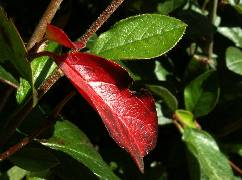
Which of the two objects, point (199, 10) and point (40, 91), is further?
point (199, 10)

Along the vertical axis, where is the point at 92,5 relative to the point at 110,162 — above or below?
above

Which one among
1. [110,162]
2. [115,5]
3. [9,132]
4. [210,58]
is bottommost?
[110,162]

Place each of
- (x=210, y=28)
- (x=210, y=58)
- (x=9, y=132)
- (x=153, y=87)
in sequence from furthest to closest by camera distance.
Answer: (x=210, y=58) → (x=210, y=28) → (x=153, y=87) → (x=9, y=132)

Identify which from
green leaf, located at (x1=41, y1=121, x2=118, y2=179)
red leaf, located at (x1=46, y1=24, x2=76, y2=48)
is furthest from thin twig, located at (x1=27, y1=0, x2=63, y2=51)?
green leaf, located at (x1=41, y1=121, x2=118, y2=179)

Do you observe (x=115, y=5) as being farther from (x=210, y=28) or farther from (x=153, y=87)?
(x=210, y=28)

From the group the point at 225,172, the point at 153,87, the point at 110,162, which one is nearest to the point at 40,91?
the point at 153,87

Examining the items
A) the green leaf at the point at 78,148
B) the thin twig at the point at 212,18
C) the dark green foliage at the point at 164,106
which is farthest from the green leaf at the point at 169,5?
the green leaf at the point at 78,148

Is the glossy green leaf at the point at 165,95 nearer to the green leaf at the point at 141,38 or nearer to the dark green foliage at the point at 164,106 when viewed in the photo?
the dark green foliage at the point at 164,106
